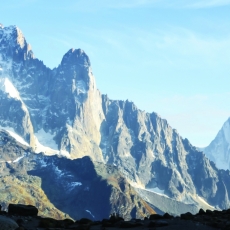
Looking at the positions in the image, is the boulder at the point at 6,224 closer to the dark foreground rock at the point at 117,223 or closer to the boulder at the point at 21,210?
the dark foreground rock at the point at 117,223

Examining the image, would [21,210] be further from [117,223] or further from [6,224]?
[6,224]

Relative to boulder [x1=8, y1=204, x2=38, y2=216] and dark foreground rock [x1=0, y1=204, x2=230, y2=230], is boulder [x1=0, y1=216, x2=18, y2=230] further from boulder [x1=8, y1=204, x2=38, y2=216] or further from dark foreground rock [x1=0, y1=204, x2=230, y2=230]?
boulder [x1=8, y1=204, x2=38, y2=216]

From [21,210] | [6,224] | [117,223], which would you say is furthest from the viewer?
[21,210]

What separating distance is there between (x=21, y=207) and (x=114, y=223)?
42.4 feet

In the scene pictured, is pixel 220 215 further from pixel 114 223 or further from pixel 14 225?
pixel 14 225

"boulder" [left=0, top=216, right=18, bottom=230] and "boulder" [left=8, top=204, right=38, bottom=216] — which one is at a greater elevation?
"boulder" [left=8, top=204, right=38, bottom=216]

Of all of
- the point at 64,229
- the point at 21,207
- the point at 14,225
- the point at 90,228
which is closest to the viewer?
the point at 14,225

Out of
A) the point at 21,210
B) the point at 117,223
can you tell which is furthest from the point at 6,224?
the point at 21,210

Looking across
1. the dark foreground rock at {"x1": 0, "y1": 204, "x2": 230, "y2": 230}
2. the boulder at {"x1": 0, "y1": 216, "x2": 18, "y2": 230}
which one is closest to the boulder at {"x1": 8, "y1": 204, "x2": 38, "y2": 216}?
the dark foreground rock at {"x1": 0, "y1": 204, "x2": 230, "y2": 230}

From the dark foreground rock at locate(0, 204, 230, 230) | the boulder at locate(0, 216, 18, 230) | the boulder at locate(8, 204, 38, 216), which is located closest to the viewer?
the boulder at locate(0, 216, 18, 230)

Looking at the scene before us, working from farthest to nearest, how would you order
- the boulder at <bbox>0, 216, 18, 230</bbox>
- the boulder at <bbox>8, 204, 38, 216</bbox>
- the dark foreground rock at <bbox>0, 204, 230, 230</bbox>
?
the boulder at <bbox>8, 204, 38, 216</bbox> < the dark foreground rock at <bbox>0, 204, 230, 230</bbox> < the boulder at <bbox>0, 216, 18, 230</bbox>

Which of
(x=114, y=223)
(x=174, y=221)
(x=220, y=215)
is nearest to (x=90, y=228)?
(x=114, y=223)

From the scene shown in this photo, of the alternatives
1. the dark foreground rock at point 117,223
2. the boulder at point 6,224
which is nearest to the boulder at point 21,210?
the dark foreground rock at point 117,223

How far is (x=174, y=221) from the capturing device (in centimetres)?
6062
